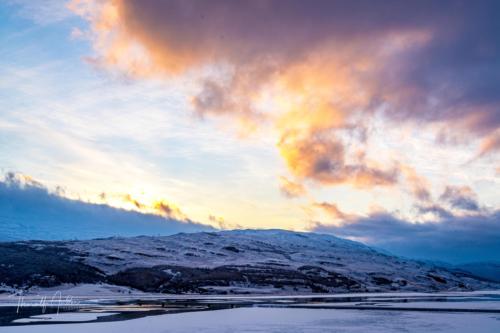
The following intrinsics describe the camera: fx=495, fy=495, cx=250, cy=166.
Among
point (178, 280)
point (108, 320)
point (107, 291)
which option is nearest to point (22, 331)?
point (108, 320)

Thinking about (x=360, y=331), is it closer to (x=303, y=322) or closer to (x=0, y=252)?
(x=303, y=322)

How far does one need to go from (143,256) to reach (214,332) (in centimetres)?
16630

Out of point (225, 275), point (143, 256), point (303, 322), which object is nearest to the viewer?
point (303, 322)

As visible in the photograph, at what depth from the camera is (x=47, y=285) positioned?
405 feet

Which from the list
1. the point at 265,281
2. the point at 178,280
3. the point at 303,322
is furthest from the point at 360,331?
the point at 265,281

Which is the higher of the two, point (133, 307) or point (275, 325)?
point (133, 307)

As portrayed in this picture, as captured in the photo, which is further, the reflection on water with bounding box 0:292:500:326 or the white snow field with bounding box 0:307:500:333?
the reflection on water with bounding box 0:292:500:326

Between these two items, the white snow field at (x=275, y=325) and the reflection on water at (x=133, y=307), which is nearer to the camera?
the white snow field at (x=275, y=325)

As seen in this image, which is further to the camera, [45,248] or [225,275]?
[45,248]

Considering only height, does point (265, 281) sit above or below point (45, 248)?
below

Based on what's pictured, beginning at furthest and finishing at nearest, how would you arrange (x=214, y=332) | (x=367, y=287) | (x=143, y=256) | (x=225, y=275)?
1. (x=143, y=256)
2. (x=367, y=287)
3. (x=225, y=275)
4. (x=214, y=332)

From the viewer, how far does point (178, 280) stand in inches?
5960

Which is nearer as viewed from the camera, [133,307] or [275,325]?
→ [275,325]

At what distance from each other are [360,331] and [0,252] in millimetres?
143473
